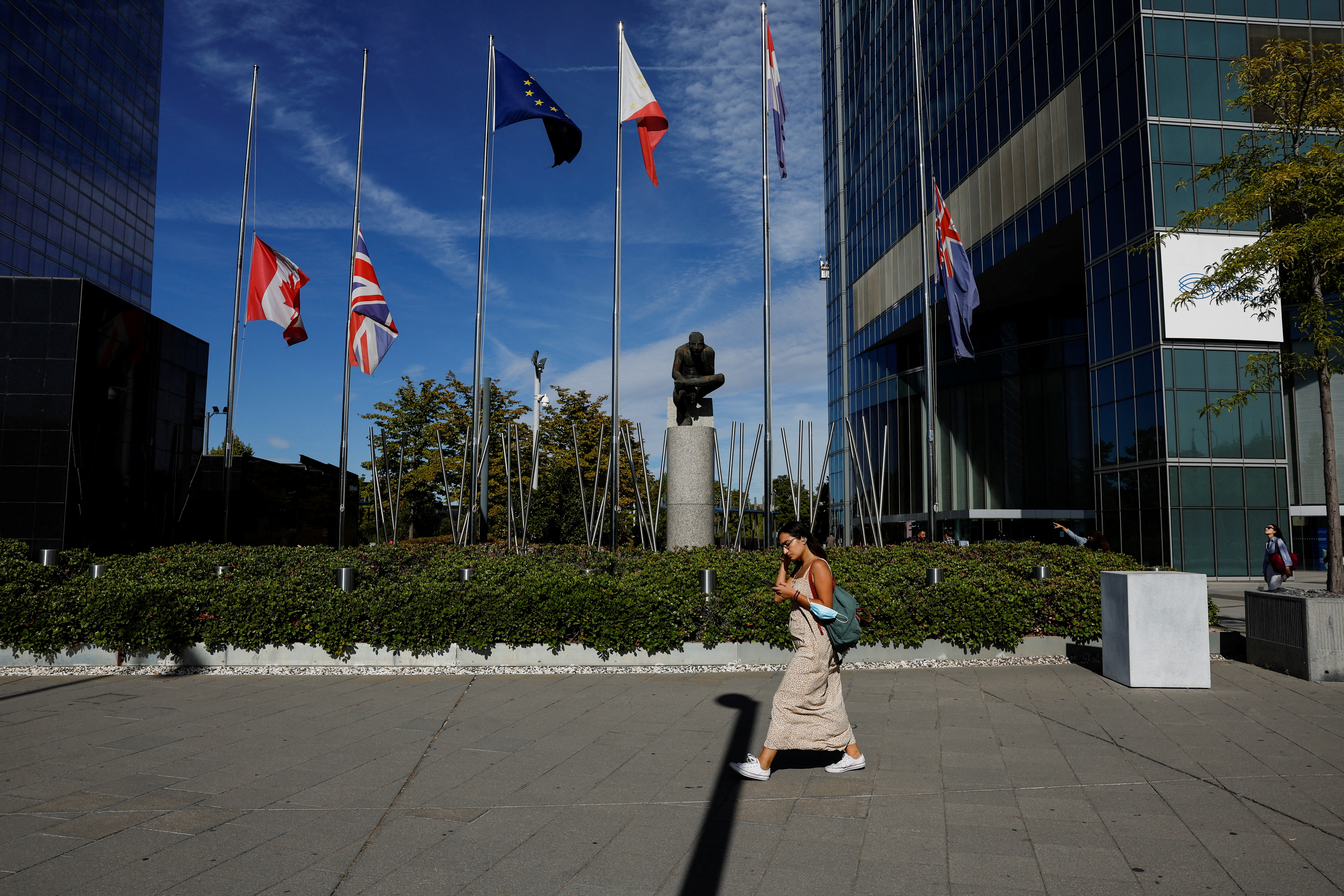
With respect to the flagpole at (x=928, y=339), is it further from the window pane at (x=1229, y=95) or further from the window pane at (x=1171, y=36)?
the window pane at (x=1229, y=95)

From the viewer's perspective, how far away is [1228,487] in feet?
83.1

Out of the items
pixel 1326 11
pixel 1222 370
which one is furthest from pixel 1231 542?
pixel 1326 11

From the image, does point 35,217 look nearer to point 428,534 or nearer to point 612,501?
point 428,534

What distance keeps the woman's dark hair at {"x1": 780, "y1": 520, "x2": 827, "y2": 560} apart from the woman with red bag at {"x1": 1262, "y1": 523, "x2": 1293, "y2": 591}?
13613mm

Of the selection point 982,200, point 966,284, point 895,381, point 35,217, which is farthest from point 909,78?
point 35,217

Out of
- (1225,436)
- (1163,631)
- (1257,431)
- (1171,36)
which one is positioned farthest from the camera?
(1171,36)

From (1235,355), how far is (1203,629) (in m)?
20.8

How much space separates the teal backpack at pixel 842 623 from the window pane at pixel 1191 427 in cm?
2412

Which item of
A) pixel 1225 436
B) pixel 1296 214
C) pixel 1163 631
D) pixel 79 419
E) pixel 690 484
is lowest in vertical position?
pixel 1163 631

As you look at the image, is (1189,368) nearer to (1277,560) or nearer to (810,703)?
(1277,560)

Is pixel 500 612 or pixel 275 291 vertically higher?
pixel 275 291

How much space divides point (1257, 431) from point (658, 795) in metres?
27.2

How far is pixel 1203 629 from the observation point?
862 cm

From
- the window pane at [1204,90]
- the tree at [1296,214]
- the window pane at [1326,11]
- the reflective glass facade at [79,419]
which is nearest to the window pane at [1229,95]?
the window pane at [1204,90]
